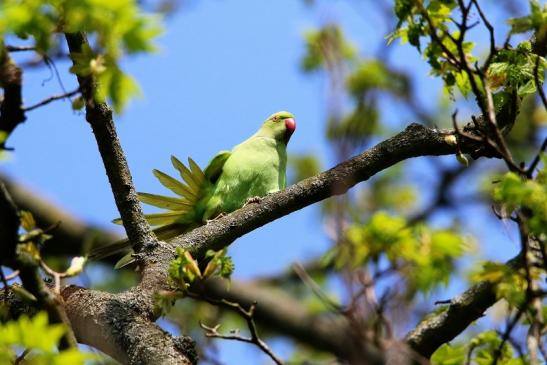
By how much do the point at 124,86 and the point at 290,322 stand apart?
369 cm

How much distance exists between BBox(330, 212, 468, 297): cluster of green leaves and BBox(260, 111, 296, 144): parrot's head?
2606mm

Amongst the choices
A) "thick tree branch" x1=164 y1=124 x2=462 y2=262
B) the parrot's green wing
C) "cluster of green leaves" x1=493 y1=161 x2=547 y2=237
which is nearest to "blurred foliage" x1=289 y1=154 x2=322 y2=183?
the parrot's green wing

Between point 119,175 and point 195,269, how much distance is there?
0.73 m

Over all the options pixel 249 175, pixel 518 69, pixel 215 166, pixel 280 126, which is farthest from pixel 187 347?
pixel 280 126

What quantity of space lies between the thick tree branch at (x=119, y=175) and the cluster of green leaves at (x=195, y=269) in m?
0.57

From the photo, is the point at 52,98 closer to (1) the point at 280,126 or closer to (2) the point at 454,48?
(2) the point at 454,48

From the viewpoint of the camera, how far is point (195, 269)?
283 centimetres

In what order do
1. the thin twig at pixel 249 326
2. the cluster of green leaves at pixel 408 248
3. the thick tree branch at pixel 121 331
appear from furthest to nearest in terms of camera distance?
the cluster of green leaves at pixel 408 248 → the thick tree branch at pixel 121 331 → the thin twig at pixel 249 326

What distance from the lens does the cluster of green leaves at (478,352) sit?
10.2 ft

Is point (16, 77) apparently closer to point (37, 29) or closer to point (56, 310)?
point (37, 29)

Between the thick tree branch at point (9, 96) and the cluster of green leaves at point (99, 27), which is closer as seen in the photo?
the cluster of green leaves at point (99, 27)

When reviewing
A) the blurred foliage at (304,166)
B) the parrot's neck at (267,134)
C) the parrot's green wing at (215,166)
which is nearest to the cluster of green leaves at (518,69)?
the parrot's green wing at (215,166)

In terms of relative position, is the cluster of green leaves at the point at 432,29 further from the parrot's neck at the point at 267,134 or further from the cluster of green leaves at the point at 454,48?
the parrot's neck at the point at 267,134

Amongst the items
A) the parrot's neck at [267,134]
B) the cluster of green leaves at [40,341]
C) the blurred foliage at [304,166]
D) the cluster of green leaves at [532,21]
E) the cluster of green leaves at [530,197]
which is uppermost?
the blurred foliage at [304,166]
